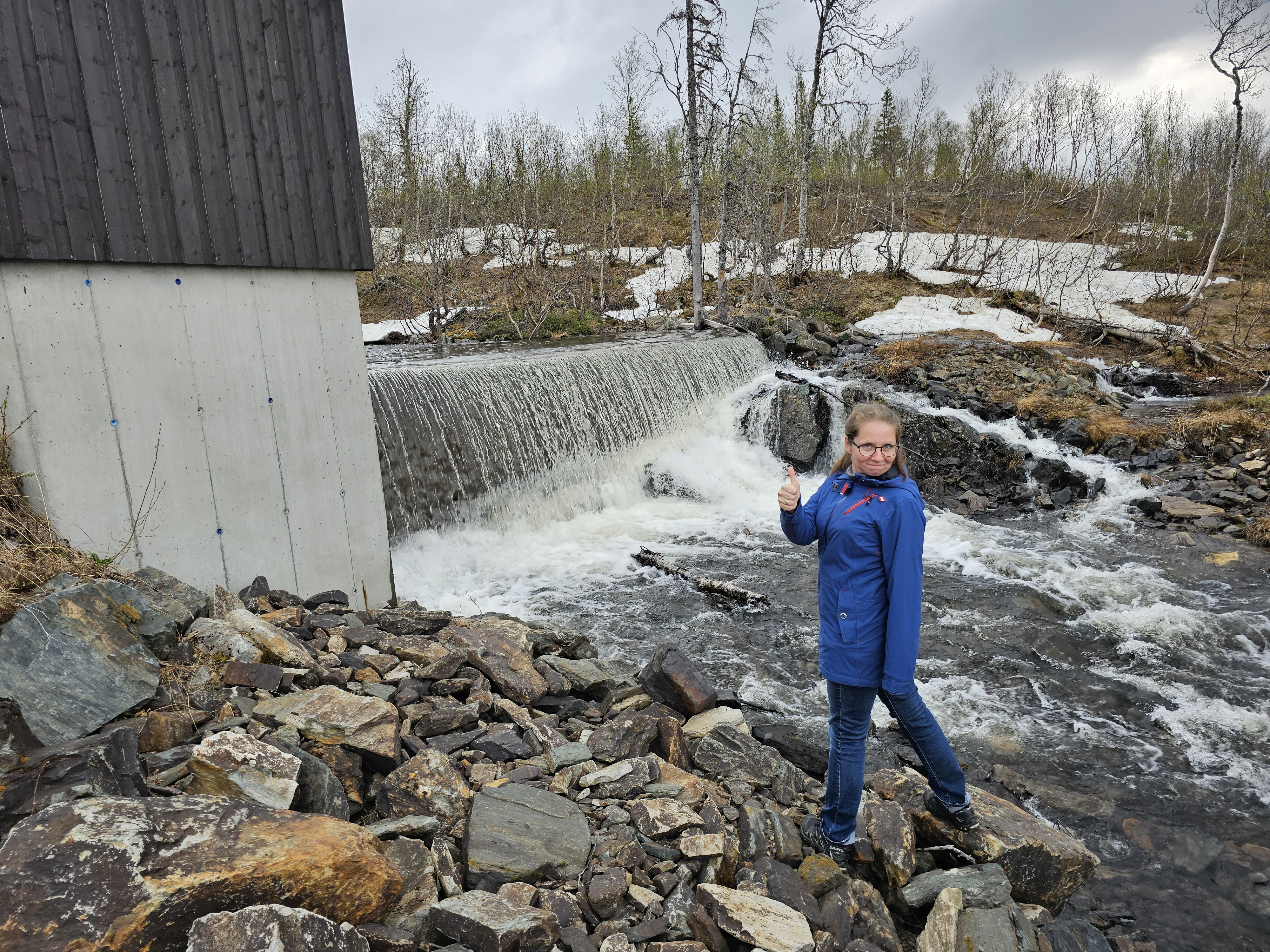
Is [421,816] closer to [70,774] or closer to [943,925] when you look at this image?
[70,774]

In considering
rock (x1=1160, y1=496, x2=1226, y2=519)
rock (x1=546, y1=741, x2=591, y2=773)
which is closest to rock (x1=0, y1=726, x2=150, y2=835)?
rock (x1=546, y1=741, x2=591, y2=773)

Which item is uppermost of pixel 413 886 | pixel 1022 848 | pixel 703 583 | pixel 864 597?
pixel 864 597

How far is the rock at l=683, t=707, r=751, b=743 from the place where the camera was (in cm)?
404

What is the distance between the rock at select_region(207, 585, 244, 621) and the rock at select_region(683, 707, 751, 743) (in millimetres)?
2788

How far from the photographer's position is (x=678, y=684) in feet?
14.3

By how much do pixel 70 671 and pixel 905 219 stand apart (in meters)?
28.5

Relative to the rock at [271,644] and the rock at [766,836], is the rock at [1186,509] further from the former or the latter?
the rock at [271,644]

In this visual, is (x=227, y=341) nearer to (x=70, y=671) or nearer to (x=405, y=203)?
(x=70, y=671)

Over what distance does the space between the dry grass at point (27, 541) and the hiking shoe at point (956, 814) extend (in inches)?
171

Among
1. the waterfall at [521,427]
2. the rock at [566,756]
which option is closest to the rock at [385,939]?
the rock at [566,756]

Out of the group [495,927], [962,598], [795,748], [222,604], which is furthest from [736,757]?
[962,598]

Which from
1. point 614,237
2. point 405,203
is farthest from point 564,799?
point 614,237

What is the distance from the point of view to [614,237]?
31344mm

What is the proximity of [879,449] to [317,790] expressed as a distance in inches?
102
